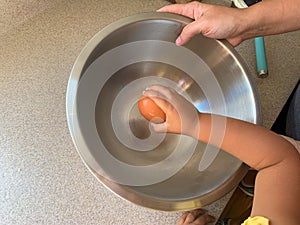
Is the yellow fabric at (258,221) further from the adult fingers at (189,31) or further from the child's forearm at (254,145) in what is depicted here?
the adult fingers at (189,31)

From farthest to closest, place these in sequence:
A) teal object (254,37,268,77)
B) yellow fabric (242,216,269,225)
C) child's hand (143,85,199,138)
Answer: teal object (254,37,268,77)
child's hand (143,85,199,138)
yellow fabric (242,216,269,225)

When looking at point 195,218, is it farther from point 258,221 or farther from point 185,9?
point 185,9

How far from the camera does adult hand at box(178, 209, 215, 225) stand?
833 millimetres

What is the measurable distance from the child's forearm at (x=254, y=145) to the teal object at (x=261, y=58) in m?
0.28

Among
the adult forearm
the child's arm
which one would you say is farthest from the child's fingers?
the adult forearm

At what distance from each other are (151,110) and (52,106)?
22cm

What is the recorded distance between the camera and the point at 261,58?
3.37ft

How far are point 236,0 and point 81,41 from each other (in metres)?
0.41

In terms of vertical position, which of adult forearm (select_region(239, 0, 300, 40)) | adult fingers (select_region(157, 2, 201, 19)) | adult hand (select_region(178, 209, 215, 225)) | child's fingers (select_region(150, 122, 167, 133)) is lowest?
adult hand (select_region(178, 209, 215, 225))

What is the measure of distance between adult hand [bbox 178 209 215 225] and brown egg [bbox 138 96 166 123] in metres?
0.19

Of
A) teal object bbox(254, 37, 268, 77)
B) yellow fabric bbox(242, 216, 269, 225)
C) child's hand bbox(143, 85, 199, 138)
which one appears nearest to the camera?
yellow fabric bbox(242, 216, 269, 225)

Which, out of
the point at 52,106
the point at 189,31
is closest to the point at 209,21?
the point at 189,31

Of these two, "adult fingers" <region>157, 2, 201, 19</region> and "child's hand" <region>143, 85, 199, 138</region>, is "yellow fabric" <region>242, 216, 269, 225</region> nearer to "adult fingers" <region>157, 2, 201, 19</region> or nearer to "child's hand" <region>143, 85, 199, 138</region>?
"child's hand" <region>143, 85, 199, 138</region>

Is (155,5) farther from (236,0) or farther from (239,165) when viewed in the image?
(239,165)
